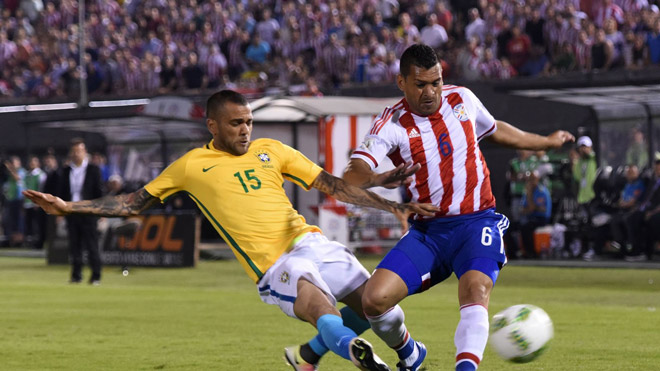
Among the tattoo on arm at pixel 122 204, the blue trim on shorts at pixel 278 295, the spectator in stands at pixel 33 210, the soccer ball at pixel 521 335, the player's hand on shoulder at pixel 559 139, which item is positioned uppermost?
the player's hand on shoulder at pixel 559 139

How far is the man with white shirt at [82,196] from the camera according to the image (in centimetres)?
1811

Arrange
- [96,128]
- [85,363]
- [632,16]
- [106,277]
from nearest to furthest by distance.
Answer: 1. [85,363]
2. [106,277]
3. [632,16]
4. [96,128]

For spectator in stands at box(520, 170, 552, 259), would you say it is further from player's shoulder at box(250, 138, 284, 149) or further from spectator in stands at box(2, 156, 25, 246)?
player's shoulder at box(250, 138, 284, 149)

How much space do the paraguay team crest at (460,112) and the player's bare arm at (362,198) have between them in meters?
0.73

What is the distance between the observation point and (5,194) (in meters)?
29.9

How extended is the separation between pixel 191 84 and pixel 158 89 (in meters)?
1.31

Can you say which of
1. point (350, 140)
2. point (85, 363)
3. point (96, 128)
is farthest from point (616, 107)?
point (85, 363)

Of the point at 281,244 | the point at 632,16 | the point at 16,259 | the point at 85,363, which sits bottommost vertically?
the point at 16,259

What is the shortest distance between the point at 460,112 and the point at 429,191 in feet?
1.92

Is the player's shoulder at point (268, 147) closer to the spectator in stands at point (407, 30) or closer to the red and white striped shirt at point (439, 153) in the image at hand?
the red and white striped shirt at point (439, 153)

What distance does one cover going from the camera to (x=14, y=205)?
29438 mm

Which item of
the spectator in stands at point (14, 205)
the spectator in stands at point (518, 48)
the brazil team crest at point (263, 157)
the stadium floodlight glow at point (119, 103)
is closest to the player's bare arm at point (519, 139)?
the brazil team crest at point (263, 157)

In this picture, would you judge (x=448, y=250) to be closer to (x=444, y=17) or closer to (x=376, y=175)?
(x=376, y=175)

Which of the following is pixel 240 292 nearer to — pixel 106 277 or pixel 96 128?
pixel 106 277
